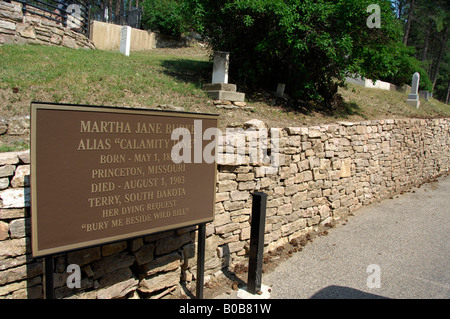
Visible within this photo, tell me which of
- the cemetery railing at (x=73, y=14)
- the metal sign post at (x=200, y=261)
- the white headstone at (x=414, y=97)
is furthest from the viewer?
the white headstone at (x=414, y=97)

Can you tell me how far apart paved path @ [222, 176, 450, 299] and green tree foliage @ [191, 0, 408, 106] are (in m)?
4.24

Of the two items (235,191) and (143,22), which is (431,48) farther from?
(235,191)

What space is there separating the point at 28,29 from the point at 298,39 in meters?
8.06

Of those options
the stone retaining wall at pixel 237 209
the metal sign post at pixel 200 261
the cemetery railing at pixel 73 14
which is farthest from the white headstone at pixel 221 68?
the cemetery railing at pixel 73 14

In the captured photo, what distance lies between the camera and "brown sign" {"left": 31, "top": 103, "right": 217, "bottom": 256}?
2.50 m

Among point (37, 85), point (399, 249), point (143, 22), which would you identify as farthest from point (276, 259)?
point (143, 22)

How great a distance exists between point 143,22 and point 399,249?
2423cm

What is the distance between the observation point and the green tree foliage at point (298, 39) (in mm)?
8520

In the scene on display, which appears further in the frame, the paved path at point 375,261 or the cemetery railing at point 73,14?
the cemetery railing at point 73,14

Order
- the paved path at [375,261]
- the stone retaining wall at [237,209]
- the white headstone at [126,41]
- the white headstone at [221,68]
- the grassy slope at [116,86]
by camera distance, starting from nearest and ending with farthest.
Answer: the stone retaining wall at [237,209] → the paved path at [375,261] → the grassy slope at [116,86] → the white headstone at [221,68] → the white headstone at [126,41]

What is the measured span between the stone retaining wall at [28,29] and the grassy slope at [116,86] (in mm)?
993

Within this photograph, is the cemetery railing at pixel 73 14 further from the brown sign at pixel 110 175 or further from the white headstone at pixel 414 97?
the white headstone at pixel 414 97

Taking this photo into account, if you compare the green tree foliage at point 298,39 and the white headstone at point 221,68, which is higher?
the green tree foliage at point 298,39

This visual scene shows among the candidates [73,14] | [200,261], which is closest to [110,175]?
[200,261]
